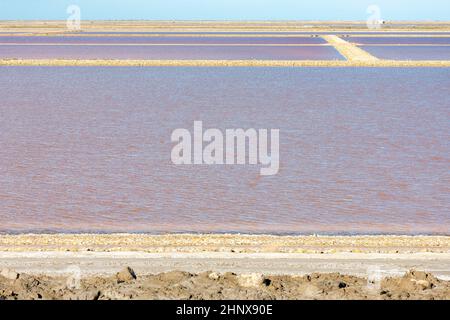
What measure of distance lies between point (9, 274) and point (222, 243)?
3308 millimetres

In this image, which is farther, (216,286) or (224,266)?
(224,266)

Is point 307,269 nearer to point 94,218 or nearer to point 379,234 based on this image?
point 379,234

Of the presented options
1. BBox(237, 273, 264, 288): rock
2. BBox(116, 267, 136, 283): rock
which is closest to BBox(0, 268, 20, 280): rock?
BBox(116, 267, 136, 283): rock

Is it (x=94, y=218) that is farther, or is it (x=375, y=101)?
(x=375, y=101)

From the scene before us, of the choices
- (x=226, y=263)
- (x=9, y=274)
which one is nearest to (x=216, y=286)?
(x=226, y=263)

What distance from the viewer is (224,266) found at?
9758mm

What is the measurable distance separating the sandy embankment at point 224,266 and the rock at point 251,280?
0.03 ft

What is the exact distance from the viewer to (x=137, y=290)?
852 cm

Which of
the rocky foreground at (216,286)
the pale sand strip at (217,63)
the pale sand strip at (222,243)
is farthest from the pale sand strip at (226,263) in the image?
the pale sand strip at (217,63)

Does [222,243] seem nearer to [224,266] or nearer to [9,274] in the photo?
Answer: [224,266]

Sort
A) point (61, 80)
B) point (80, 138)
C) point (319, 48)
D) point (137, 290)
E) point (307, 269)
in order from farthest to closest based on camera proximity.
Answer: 1. point (319, 48)
2. point (61, 80)
3. point (80, 138)
4. point (307, 269)
5. point (137, 290)

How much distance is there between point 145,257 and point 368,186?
7138 millimetres
